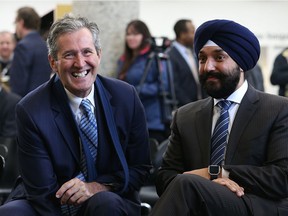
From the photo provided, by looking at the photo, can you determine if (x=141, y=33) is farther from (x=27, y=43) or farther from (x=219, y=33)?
(x=219, y=33)

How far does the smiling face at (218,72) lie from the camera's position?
359cm

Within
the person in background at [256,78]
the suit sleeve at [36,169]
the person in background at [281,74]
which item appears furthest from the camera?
the person in background at [281,74]

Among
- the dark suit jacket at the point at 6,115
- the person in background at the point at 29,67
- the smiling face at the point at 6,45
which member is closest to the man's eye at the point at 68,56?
the dark suit jacket at the point at 6,115

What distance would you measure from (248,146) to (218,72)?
0.40 m

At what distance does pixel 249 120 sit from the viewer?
3.55 m

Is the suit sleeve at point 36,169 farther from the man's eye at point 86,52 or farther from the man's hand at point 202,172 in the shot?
the man's hand at point 202,172

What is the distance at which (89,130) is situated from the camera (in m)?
3.70

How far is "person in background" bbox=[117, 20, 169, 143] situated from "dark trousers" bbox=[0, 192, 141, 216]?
111 inches


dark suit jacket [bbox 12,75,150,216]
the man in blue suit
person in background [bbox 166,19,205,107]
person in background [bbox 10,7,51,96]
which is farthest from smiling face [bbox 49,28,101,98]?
person in background [bbox 166,19,205,107]

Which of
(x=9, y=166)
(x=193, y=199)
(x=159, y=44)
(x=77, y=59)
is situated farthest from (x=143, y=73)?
(x=193, y=199)

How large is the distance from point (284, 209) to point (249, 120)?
0.47 metres

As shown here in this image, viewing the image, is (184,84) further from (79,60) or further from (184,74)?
(79,60)

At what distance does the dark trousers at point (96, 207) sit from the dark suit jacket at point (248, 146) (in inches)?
12.8

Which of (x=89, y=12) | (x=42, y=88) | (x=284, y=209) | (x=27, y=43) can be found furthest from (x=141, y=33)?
(x=284, y=209)
